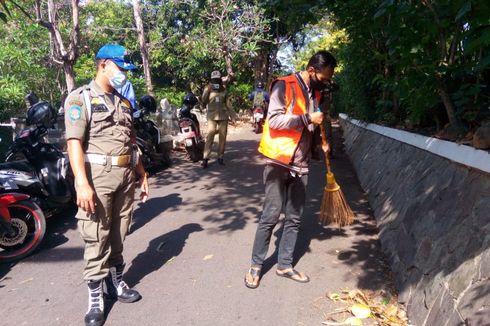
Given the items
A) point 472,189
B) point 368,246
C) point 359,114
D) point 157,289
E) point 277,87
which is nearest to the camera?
point 472,189

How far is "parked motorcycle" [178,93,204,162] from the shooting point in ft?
30.8

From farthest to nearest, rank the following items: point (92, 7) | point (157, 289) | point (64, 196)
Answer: point (92, 7)
point (64, 196)
point (157, 289)

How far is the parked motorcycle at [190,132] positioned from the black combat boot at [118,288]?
6019 millimetres

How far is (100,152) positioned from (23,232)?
2.03 meters

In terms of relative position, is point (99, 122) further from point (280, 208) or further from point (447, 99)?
point (447, 99)

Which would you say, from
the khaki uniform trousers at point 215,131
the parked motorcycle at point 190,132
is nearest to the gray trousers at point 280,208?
the khaki uniform trousers at point 215,131

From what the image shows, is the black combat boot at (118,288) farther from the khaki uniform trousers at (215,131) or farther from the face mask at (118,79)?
the khaki uniform trousers at (215,131)

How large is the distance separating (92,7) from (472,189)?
69.8 ft

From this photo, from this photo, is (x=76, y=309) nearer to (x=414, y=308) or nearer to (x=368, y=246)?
(x=414, y=308)

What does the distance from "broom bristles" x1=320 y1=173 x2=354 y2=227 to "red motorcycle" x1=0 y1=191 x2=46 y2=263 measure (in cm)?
304

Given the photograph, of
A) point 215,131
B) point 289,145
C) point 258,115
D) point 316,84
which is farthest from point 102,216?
point 258,115

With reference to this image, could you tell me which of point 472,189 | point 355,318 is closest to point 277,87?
point 472,189

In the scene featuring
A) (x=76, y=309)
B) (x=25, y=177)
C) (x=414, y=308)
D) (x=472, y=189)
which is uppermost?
(x=472, y=189)

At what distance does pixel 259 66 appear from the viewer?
24.1m
